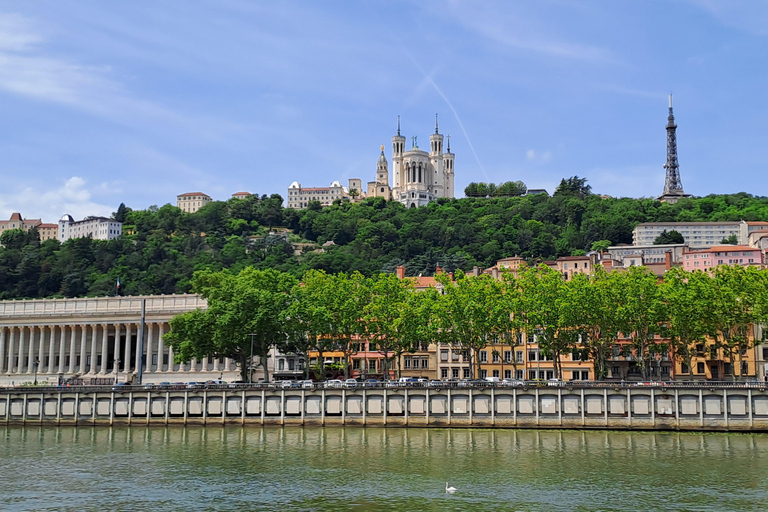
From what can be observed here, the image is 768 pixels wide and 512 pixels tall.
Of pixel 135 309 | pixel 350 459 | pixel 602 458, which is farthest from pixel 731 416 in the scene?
pixel 135 309

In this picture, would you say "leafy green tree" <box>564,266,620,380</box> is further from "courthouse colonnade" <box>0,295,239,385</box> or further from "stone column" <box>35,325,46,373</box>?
"stone column" <box>35,325,46,373</box>

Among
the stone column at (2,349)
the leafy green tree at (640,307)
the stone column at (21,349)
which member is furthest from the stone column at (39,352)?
the leafy green tree at (640,307)

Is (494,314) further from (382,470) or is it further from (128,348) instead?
(128,348)

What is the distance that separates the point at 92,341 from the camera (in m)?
139

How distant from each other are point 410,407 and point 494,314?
21.3 metres

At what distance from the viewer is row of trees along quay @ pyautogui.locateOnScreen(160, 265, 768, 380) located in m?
94.1

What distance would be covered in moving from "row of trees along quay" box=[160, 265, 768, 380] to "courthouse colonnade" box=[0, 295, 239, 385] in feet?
86.2

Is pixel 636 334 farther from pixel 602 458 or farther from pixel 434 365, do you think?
pixel 602 458

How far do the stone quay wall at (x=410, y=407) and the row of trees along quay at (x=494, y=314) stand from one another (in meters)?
16.8

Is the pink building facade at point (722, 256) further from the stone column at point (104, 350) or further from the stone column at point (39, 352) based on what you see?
the stone column at point (39, 352)

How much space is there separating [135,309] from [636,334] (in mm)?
76462

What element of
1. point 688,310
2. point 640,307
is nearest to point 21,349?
point 640,307

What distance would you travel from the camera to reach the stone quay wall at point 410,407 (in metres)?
76.3

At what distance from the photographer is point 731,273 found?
325ft
